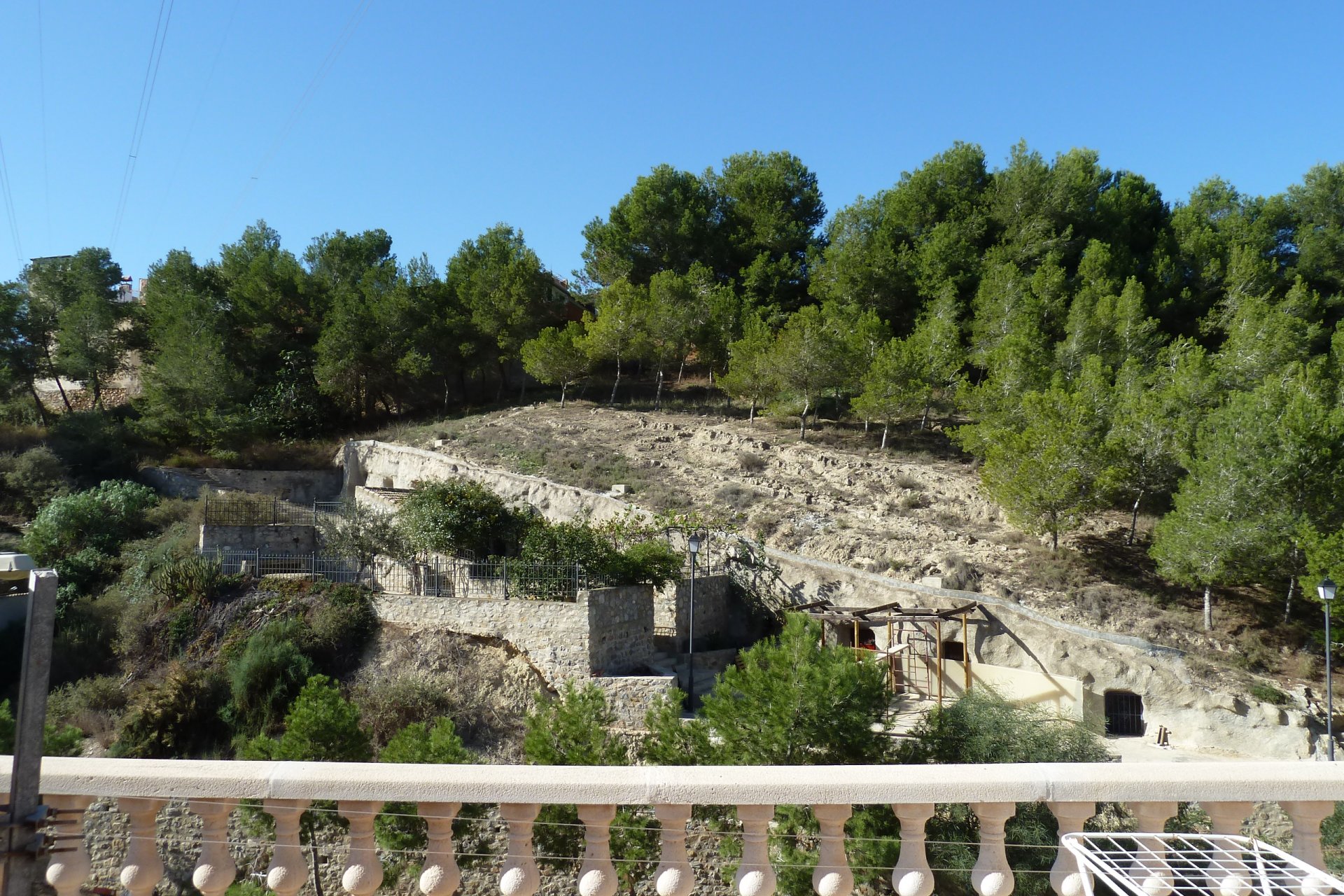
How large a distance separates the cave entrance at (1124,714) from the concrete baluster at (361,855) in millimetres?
13859

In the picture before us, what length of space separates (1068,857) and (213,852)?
2814mm

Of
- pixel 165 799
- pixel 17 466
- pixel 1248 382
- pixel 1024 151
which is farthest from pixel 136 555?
pixel 1024 151

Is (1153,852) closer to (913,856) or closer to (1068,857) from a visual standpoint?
(1068,857)

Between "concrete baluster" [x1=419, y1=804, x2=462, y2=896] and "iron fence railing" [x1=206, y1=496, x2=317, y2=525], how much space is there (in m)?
18.0

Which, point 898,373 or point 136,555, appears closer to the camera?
point 136,555

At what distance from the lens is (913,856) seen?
2777 millimetres

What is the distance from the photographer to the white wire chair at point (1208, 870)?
2.37 m

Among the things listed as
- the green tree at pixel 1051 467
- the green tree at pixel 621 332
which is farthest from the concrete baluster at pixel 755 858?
the green tree at pixel 621 332

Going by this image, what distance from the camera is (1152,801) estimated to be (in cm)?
273

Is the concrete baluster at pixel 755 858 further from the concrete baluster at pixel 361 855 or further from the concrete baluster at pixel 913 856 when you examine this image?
the concrete baluster at pixel 361 855

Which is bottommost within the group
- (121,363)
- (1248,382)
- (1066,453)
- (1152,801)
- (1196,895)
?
(1196,895)

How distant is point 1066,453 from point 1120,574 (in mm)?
2593

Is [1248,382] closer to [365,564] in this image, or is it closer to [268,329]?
[365,564]

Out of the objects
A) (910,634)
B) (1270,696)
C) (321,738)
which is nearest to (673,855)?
(321,738)
